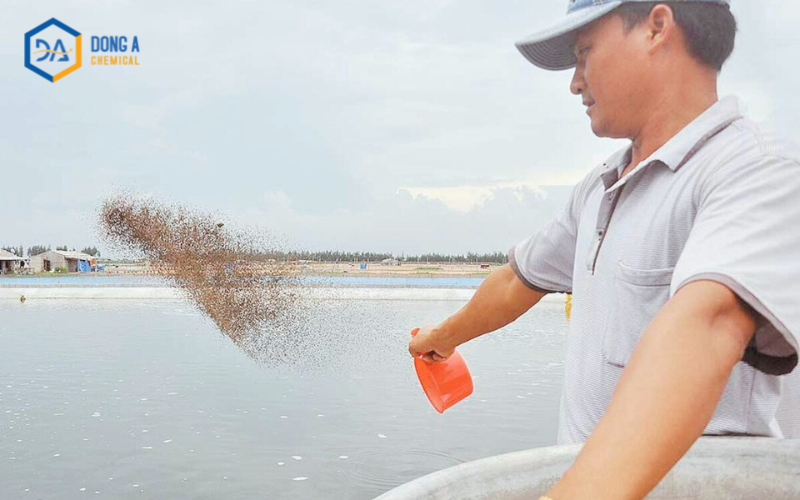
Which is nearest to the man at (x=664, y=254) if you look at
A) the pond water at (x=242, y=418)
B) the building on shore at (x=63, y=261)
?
the pond water at (x=242, y=418)

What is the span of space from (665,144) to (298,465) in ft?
10.5

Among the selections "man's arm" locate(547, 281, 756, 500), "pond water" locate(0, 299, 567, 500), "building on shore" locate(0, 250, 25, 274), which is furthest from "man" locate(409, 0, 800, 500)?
"building on shore" locate(0, 250, 25, 274)

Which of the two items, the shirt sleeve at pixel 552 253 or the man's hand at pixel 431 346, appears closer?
the shirt sleeve at pixel 552 253

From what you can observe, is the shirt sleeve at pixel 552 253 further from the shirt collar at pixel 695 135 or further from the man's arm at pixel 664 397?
the man's arm at pixel 664 397

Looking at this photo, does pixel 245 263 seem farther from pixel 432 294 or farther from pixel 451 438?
pixel 432 294

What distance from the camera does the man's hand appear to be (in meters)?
1.28

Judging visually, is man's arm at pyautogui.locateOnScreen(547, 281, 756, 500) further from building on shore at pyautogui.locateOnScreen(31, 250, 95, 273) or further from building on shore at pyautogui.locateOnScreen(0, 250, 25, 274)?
building on shore at pyautogui.locateOnScreen(0, 250, 25, 274)

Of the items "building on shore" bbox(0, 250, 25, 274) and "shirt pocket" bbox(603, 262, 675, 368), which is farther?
"building on shore" bbox(0, 250, 25, 274)

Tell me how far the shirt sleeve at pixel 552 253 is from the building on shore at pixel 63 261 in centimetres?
2928

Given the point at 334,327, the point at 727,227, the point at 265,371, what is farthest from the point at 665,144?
the point at 334,327

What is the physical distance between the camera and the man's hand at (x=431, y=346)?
1275 millimetres

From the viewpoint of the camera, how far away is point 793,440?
699 mm

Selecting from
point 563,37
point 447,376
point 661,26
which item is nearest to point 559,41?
point 563,37

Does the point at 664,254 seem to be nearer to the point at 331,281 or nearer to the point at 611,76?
the point at 611,76
